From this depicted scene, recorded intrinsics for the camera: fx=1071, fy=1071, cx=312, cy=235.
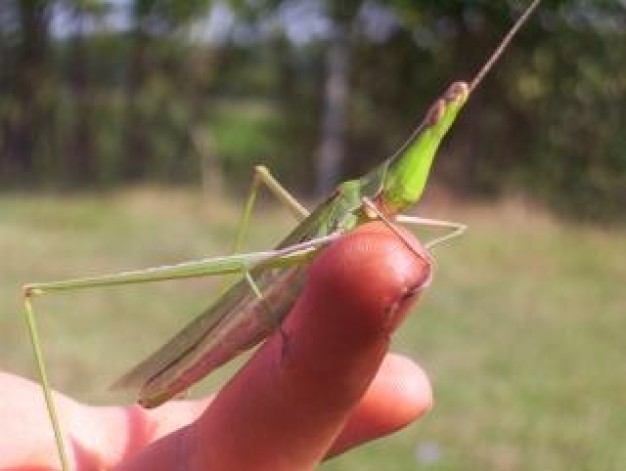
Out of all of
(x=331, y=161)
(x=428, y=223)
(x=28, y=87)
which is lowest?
(x=428, y=223)

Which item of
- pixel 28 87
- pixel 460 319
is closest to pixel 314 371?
pixel 460 319

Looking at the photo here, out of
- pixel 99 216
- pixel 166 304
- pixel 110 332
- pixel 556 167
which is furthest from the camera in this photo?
pixel 556 167

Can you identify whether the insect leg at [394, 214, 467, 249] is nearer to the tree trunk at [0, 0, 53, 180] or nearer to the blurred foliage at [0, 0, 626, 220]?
the blurred foliage at [0, 0, 626, 220]

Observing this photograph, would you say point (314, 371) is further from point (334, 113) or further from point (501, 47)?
point (334, 113)

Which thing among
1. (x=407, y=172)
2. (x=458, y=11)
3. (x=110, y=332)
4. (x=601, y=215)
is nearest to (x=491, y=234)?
(x=601, y=215)

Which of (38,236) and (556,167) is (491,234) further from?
(38,236)

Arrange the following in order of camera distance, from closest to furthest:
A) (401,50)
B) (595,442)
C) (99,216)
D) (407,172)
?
(407,172)
(595,442)
(99,216)
(401,50)

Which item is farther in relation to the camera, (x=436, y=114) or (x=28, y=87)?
(x=28, y=87)

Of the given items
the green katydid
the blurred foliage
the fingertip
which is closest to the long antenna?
the green katydid
